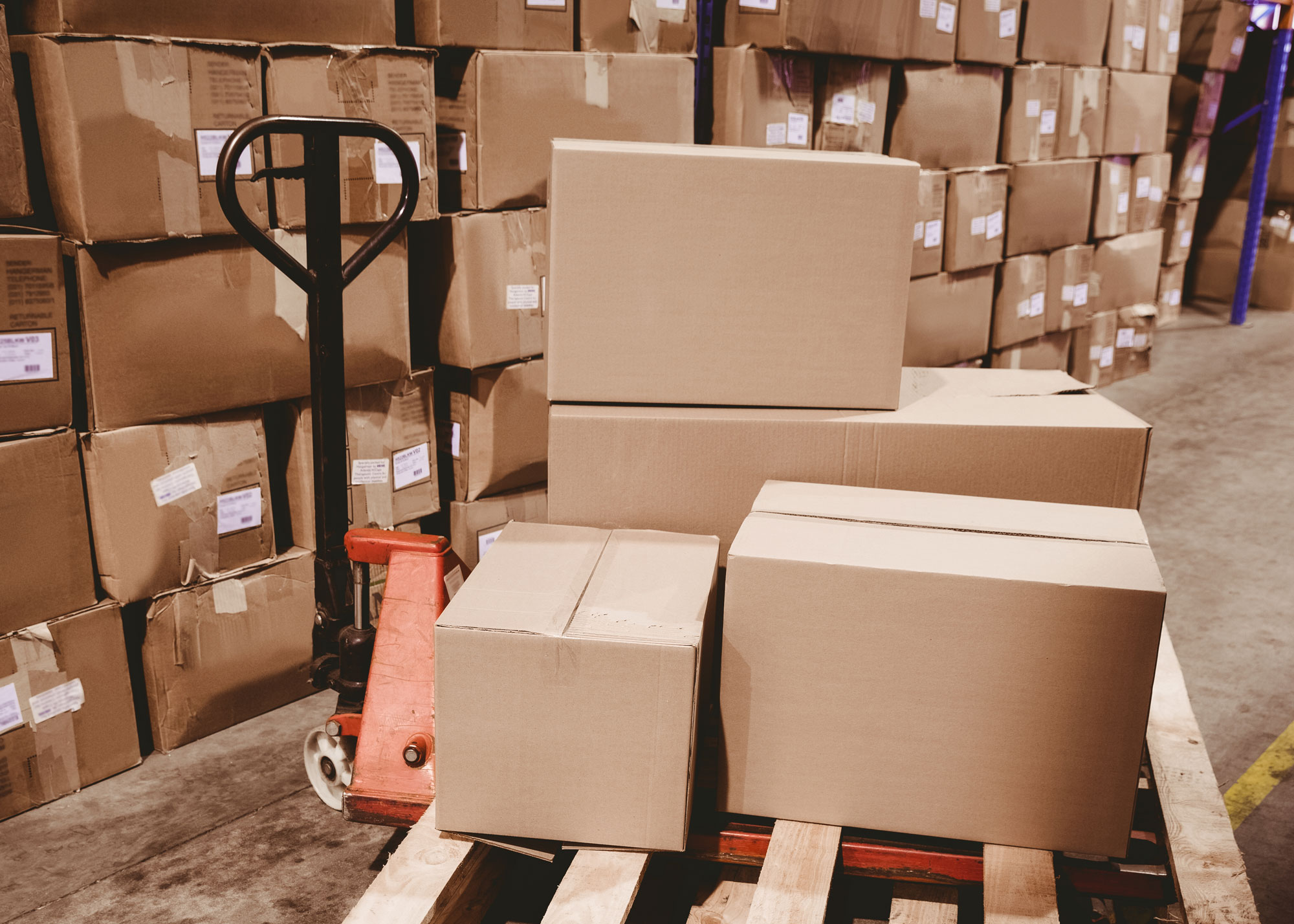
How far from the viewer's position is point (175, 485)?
217 centimetres

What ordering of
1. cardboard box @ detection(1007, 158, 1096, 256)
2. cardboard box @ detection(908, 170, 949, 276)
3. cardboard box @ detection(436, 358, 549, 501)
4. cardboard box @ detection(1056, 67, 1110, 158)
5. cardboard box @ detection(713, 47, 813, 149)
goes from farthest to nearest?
cardboard box @ detection(1056, 67, 1110, 158), cardboard box @ detection(1007, 158, 1096, 256), cardboard box @ detection(908, 170, 949, 276), cardboard box @ detection(713, 47, 813, 149), cardboard box @ detection(436, 358, 549, 501)

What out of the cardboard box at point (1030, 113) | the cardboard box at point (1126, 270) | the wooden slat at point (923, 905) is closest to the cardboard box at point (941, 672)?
the wooden slat at point (923, 905)

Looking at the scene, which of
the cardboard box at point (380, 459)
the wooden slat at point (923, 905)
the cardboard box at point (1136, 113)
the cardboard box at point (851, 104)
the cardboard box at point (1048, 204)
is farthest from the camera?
the cardboard box at point (1136, 113)

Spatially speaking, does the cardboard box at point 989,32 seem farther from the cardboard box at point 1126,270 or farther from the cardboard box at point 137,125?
the cardboard box at point 137,125

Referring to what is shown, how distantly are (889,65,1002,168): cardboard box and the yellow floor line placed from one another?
Answer: 2.18 m

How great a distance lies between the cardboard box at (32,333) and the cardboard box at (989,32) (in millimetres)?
3033

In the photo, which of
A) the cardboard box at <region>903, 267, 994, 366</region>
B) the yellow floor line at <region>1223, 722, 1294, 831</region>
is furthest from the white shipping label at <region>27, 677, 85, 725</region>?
the cardboard box at <region>903, 267, 994, 366</region>

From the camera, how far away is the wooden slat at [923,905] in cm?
150

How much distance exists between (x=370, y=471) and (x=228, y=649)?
1.69ft

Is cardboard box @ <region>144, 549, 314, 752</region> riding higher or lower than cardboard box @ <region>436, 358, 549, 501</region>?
lower

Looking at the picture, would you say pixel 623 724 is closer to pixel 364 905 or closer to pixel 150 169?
pixel 364 905

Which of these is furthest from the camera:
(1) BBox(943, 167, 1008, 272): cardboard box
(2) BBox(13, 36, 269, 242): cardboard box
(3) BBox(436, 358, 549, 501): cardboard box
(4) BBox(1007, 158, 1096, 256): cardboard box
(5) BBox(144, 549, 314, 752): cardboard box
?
(4) BBox(1007, 158, 1096, 256): cardboard box

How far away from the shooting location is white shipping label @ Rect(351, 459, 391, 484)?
8.23 ft

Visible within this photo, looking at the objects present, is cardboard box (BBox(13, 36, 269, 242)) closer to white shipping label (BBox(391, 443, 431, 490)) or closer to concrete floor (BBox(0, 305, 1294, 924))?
white shipping label (BBox(391, 443, 431, 490))
